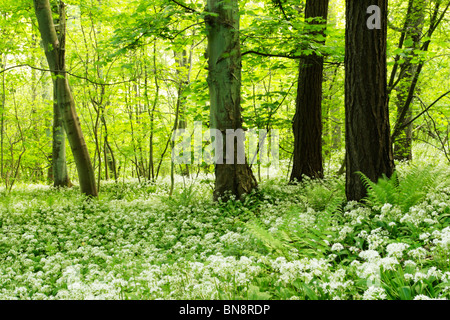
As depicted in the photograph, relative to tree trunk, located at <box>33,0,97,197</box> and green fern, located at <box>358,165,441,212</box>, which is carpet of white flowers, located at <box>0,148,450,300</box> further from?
tree trunk, located at <box>33,0,97,197</box>

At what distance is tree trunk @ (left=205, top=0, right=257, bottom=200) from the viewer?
271 inches

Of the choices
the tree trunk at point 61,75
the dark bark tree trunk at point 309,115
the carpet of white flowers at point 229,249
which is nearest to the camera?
the carpet of white flowers at point 229,249

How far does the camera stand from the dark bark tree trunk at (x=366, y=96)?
4.65 metres

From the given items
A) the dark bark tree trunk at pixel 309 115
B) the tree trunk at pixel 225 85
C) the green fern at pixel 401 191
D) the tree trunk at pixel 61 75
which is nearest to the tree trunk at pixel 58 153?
the tree trunk at pixel 61 75

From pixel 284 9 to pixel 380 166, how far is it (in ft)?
15.3

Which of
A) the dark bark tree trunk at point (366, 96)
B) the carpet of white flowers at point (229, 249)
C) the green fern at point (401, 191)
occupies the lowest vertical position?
the carpet of white flowers at point (229, 249)

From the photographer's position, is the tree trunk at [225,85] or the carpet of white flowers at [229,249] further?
the tree trunk at [225,85]

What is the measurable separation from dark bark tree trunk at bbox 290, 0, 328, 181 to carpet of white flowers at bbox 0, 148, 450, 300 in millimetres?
723

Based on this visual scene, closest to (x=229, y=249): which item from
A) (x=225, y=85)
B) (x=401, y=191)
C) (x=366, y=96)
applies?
(x=401, y=191)

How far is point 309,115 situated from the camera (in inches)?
308

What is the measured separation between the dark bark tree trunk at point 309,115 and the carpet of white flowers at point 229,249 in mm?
723

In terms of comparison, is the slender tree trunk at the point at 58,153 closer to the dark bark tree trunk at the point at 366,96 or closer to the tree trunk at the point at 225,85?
the tree trunk at the point at 225,85

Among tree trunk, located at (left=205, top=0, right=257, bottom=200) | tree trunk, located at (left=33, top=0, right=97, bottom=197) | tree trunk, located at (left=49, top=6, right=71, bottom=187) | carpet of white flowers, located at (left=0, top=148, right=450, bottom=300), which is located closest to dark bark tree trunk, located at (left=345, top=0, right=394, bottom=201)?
carpet of white flowers, located at (left=0, top=148, right=450, bottom=300)
